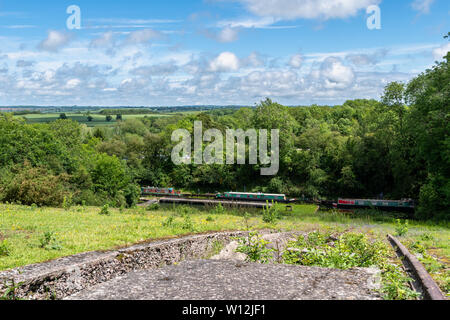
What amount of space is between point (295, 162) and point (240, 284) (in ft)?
157

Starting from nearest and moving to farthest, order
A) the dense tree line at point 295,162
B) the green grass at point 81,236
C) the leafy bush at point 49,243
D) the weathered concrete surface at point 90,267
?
1. the weathered concrete surface at point 90,267
2. the green grass at point 81,236
3. the leafy bush at point 49,243
4. the dense tree line at point 295,162

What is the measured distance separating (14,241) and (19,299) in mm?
4411

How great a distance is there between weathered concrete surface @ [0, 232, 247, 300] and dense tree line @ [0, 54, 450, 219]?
51.5 feet

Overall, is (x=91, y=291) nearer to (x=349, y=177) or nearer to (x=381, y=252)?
(x=381, y=252)

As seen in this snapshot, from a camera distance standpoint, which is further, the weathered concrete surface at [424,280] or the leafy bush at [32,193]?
the leafy bush at [32,193]

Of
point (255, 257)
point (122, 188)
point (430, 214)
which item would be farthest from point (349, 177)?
point (255, 257)

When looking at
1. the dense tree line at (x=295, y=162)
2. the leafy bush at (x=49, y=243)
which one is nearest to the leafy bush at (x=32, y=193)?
the dense tree line at (x=295, y=162)

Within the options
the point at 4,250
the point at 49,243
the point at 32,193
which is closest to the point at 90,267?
the point at 4,250

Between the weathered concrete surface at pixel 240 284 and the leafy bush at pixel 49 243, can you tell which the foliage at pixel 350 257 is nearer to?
the weathered concrete surface at pixel 240 284

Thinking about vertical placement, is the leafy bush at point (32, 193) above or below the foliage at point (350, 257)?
below

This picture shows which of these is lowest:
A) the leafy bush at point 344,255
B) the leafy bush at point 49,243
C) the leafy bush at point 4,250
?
the leafy bush at point 344,255

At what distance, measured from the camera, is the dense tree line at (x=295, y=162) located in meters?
26.2

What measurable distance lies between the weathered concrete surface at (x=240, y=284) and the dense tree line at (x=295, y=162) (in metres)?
17.9

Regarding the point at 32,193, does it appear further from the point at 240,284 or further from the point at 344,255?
the point at 344,255
